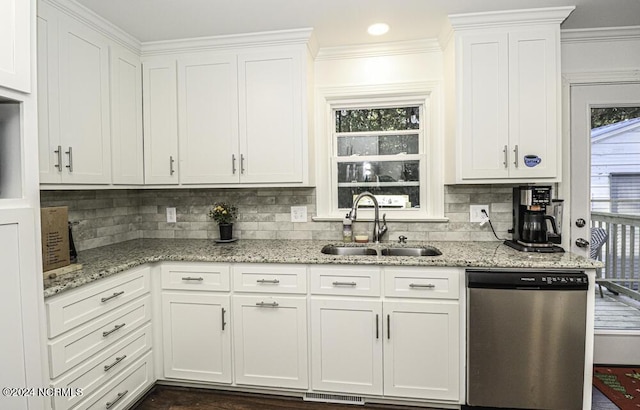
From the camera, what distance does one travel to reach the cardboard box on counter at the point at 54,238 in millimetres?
1753

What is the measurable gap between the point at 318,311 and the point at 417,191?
4.18ft

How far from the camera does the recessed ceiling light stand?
7.61 feet

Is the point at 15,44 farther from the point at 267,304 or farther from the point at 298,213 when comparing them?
the point at 298,213

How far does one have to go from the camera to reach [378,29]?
2377 mm

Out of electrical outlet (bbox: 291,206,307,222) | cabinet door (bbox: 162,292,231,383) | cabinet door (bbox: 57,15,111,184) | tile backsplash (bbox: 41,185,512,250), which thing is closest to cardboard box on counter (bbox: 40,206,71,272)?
cabinet door (bbox: 57,15,111,184)

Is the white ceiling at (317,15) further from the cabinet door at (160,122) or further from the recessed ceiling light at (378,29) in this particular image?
the cabinet door at (160,122)

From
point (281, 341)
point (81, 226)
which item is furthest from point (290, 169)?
point (81, 226)

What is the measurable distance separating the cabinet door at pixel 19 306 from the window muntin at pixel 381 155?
Result: 6.49ft

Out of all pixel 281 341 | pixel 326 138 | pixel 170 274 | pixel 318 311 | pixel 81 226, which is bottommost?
pixel 281 341

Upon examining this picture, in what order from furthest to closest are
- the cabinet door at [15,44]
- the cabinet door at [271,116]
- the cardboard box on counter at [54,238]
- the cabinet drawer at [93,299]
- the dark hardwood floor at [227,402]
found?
the cabinet door at [271,116]
the dark hardwood floor at [227,402]
the cardboard box on counter at [54,238]
the cabinet drawer at [93,299]
the cabinet door at [15,44]

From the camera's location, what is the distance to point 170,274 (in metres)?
2.22

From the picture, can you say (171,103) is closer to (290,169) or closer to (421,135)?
(290,169)

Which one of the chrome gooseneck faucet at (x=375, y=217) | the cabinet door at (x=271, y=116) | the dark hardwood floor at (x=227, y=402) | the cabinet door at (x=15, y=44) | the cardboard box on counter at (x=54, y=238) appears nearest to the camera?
the cabinet door at (x=15, y=44)

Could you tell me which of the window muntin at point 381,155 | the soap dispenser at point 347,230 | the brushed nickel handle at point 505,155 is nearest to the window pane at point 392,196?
the window muntin at point 381,155
